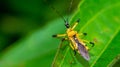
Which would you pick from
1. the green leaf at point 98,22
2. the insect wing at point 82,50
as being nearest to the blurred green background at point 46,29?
the green leaf at point 98,22

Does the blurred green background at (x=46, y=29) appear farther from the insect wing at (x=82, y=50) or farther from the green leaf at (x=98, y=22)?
the insect wing at (x=82, y=50)

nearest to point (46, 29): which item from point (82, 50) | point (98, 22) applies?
point (82, 50)

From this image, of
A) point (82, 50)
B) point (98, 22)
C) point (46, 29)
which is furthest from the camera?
point (46, 29)

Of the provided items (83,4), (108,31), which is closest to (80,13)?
(83,4)

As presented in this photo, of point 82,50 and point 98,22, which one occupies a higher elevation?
point 98,22

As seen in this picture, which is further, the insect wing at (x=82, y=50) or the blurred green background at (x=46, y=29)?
the insect wing at (x=82, y=50)

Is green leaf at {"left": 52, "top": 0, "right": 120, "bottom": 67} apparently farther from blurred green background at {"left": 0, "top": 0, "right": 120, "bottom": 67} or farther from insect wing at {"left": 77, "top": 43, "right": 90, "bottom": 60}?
insect wing at {"left": 77, "top": 43, "right": 90, "bottom": 60}

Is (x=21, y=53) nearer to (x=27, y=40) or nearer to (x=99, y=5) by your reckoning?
(x=27, y=40)

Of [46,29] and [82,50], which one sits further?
[46,29]

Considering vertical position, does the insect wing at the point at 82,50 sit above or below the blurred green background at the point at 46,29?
below

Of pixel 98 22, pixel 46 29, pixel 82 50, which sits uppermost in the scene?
pixel 46 29

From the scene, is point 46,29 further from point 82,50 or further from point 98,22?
point 98,22
